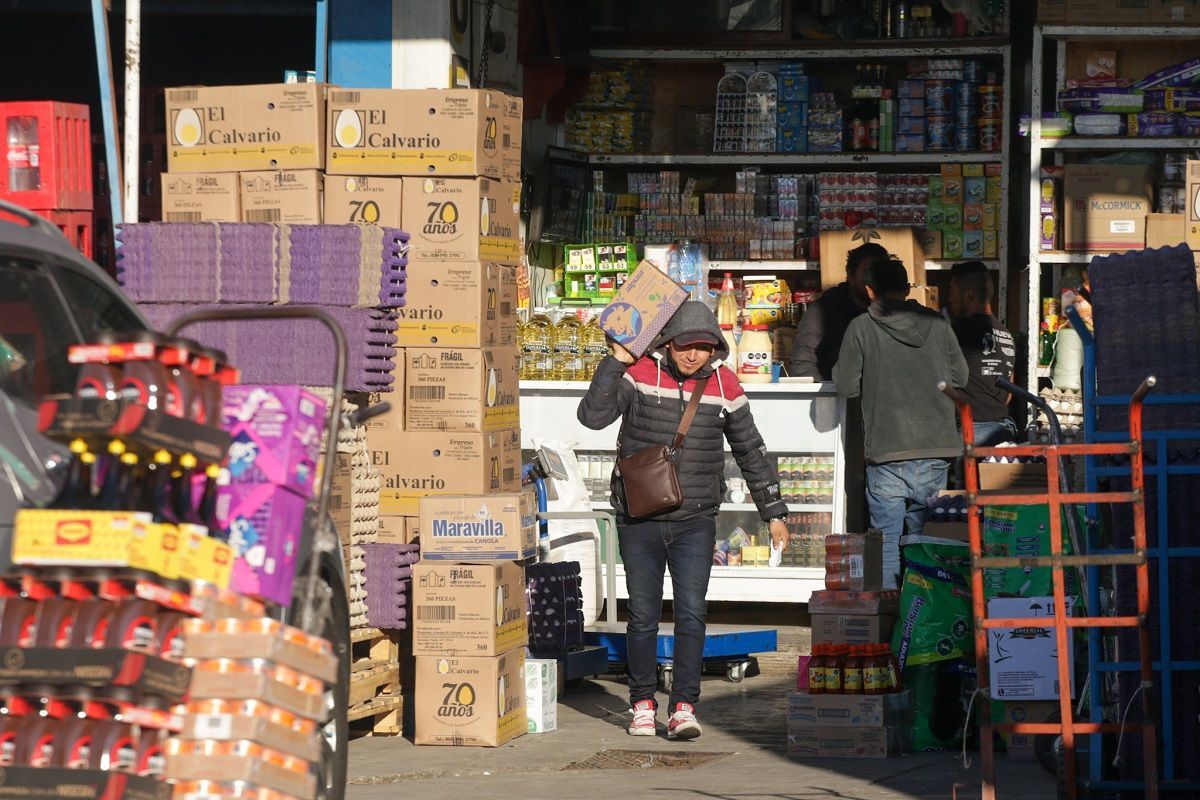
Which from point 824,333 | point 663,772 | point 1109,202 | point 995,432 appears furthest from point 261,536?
point 1109,202

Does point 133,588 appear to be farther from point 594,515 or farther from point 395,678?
point 594,515

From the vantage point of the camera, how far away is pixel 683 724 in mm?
8945

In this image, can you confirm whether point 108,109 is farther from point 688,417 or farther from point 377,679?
point 688,417

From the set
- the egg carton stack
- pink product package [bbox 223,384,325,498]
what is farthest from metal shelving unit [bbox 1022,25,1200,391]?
pink product package [bbox 223,384,325,498]

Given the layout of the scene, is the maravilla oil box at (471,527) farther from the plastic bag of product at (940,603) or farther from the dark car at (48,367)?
the dark car at (48,367)

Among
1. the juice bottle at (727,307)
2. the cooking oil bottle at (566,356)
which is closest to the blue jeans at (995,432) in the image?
the juice bottle at (727,307)

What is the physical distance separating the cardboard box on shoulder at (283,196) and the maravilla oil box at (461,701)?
2.26 meters

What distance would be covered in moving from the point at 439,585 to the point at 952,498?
2.83 m

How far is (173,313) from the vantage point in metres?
8.92

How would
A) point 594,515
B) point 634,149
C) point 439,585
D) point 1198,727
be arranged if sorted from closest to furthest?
point 1198,727 < point 439,585 < point 594,515 < point 634,149

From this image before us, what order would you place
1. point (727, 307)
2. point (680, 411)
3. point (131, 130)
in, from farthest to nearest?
1. point (727, 307)
2. point (131, 130)
3. point (680, 411)

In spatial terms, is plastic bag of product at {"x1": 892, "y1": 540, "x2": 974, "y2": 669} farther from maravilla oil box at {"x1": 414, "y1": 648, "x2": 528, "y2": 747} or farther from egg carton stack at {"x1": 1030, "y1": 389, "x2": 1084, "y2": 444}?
egg carton stack at {"x1": 1030, "y1": 389, "x2": 1084, "y2": 444}

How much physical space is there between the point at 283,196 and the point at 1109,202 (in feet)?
18.6

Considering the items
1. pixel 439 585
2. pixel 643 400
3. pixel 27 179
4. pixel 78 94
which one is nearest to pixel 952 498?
pixel 643 400
